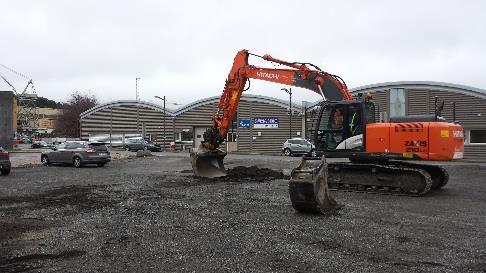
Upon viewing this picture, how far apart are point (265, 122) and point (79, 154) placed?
2981 cm

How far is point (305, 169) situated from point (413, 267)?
4.28 m

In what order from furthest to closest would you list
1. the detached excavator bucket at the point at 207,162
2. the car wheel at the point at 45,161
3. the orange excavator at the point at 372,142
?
the car wheel at the point at 45,161 < the detached excavator bucket at the point at 207,162 < the orange excavator at the point at 372,142

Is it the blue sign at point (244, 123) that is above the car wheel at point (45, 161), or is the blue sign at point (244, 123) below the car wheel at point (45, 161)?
above

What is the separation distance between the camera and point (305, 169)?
1031cm

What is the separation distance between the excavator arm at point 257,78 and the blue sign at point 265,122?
34.1m

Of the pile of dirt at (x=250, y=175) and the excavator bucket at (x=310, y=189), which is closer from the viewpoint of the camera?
the excavator bucket at (x=310, y=189)

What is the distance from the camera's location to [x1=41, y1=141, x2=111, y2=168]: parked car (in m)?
24.6

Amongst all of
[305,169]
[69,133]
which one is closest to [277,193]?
[305,169]

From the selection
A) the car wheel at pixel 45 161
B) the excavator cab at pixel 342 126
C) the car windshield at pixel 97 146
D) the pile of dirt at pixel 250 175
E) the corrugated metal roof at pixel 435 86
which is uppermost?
the corrugated metal roof at pixel 435 86

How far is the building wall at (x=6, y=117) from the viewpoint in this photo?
49.1 meters

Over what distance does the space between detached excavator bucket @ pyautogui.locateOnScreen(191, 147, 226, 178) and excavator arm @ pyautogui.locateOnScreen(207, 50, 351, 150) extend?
26 cm

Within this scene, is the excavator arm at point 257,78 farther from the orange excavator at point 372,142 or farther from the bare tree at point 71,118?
the bare tree at point 71,118

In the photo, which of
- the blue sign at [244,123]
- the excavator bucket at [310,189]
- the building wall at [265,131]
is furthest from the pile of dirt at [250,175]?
the blue sign at [244,123]

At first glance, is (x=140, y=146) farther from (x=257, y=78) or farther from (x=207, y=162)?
(x=257, y=78)
